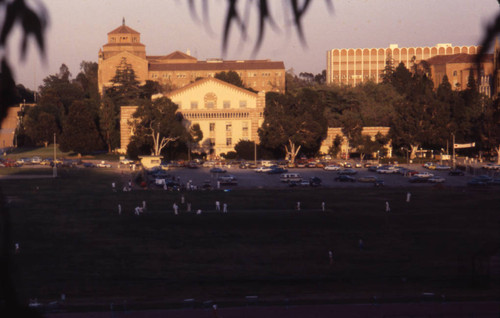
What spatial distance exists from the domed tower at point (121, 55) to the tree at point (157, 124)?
22704mm

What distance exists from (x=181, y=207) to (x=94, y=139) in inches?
1014

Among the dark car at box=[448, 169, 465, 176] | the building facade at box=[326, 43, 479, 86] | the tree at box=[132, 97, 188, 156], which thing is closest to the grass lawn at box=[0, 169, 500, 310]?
the dark car at box=[448, 169, 465, 176]

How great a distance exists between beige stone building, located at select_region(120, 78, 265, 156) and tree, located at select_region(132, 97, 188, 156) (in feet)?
12.2

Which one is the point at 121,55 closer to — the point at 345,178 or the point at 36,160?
the point at 36,160

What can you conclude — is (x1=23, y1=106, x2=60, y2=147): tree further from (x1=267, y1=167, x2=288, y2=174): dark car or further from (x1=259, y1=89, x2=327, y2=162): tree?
(x1=267, y1=167, x2=288, y2=174): dark car

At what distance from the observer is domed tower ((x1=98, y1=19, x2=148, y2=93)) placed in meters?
Result: 65.8

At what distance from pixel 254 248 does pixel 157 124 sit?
28785mm

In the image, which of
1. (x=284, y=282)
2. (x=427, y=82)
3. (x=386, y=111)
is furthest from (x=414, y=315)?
(x=386, y=111)

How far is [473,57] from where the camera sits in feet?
4.06

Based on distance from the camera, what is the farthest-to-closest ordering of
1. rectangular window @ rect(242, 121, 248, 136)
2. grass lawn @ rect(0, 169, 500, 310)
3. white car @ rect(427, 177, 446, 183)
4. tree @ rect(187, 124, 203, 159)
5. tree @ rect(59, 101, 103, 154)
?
1. rectangular window @ rect(242, 121, 248, 136)
2. tree @ rect(59, 101, 103, 154)
3. tree @ rect(187, 124, 203, 159)
4. white car @ rect(427, 177, 446, 183)
5. grass lawn @ rect(0, 169, 500, 310)

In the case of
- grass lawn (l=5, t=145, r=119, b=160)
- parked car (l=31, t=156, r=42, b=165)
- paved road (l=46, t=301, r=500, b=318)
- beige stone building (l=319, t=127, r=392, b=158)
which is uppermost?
beige stone building (l=319, t=127, r=392, b=158)

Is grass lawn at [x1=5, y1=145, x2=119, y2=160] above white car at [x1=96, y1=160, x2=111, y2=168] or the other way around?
above

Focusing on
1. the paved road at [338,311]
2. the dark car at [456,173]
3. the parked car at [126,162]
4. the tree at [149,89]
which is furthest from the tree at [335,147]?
the paved road at [338,311]

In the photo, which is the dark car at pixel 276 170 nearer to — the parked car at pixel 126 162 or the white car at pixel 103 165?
the parked car at pixel 126 162
